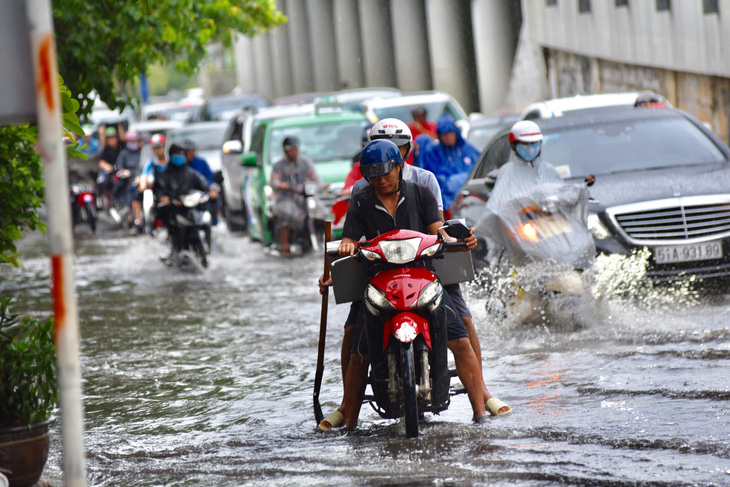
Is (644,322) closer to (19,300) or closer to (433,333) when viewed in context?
(433,333)

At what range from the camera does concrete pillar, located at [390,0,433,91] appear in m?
43.9

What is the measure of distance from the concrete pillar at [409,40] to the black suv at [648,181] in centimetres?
3321

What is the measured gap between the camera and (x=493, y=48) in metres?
36.7

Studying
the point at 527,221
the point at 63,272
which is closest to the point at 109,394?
the point at 527,221

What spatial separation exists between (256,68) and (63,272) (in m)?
59.3

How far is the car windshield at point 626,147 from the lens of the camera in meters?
10.7

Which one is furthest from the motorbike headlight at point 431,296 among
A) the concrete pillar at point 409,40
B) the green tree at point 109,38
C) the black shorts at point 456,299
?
the concrete pillar at point 409,40

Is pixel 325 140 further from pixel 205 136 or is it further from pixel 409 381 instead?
pixel 409 381

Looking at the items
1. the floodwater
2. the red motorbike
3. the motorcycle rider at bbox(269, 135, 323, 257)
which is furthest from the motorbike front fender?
the motorcycle rider at bbox(269, 135, 323, 257)

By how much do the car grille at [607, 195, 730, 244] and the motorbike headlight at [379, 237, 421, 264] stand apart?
3.97m

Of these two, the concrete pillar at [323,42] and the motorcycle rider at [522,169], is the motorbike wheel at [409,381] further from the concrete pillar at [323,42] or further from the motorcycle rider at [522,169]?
the concrete pillar at [323,42]

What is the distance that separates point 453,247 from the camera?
6.45 metres

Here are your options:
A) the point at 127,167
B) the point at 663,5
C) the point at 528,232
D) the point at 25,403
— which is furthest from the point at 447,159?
the point at 663,5

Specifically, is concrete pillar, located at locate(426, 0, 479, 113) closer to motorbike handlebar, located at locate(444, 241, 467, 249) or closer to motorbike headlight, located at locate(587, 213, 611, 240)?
motorbike headlight, located at locate(587, 213, 611, 240)
